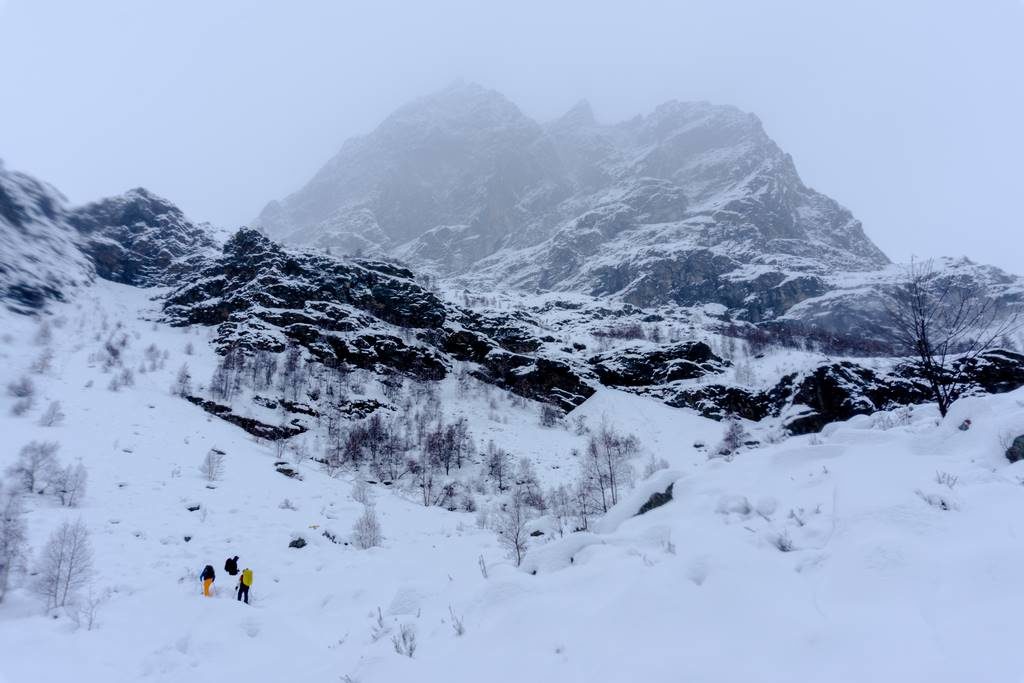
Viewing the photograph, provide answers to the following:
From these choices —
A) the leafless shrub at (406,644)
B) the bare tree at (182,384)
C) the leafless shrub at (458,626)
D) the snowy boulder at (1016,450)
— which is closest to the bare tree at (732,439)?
the snowy boulder at (1016,450)

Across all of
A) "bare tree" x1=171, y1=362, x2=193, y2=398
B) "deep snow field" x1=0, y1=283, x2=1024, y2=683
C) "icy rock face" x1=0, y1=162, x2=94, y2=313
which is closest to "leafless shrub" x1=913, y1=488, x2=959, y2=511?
"deep snow field" x1=0, y1=283, x2=1024, y2=683

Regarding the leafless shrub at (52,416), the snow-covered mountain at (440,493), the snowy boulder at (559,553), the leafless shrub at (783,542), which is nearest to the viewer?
the snow-covered mountain at (440,493)

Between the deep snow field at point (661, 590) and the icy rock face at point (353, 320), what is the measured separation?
58070 millimetres

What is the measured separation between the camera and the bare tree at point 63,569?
11.5 meters

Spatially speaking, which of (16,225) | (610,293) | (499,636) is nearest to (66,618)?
(499,636)

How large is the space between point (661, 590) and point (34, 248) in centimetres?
10830

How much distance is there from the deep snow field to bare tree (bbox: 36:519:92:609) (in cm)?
36

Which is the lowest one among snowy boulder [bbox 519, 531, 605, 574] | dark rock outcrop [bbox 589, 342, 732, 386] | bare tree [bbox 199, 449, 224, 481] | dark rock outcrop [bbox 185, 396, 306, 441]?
snowy boulder [bbox 519, 531, 605, 574]

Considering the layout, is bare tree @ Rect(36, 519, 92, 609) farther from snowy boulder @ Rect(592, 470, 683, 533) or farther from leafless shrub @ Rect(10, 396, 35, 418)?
leafless shrub @ Rect(10, 396, 35, 418)

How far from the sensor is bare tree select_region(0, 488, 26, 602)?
38.0ft

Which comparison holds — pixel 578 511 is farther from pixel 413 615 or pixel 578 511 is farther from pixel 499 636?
pixel 499 636

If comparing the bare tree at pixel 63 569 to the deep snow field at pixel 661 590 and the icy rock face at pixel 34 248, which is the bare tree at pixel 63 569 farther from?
the icy rock face at pixel 34 248

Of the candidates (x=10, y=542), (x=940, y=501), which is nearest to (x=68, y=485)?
(x=10, y=542)

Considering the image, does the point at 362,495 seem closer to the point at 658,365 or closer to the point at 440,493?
the point at 440,493
